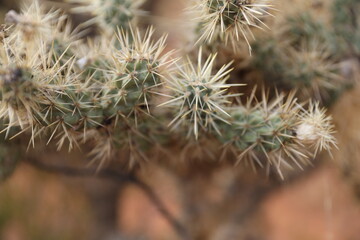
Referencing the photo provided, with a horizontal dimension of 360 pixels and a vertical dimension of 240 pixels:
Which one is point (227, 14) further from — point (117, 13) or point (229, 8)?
point (117, 13)

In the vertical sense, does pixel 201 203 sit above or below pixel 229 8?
below

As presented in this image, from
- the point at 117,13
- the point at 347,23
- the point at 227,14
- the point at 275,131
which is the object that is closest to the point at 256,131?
the point at 275,131

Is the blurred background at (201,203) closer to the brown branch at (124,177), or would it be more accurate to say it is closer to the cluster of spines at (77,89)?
the brown branch at (124,177)

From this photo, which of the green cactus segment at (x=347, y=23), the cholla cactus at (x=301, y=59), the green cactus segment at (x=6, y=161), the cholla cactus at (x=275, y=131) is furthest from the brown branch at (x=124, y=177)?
the green cactus segment at (x=347, y=23)

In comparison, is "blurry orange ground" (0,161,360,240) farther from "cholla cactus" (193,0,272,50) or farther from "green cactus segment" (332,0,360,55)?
"cholla cactus" (193,0,272,50)

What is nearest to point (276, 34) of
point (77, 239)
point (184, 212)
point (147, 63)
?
point (147, 63)

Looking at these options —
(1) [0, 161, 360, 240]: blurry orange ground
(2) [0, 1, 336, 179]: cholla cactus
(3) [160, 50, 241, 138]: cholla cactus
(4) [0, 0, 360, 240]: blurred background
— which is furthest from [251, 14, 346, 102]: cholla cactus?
(1) [0, 161, 360, 240]: blurry orange ground

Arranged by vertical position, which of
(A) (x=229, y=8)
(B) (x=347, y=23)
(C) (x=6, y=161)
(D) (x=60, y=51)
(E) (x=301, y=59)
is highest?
(B) (x=347, y=23)
